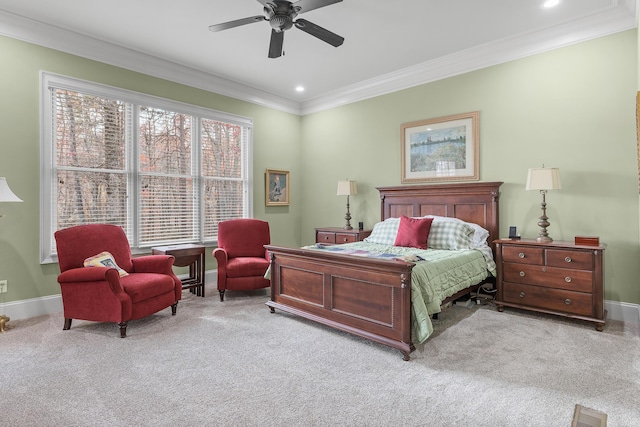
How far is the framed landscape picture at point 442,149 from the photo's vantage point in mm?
4469

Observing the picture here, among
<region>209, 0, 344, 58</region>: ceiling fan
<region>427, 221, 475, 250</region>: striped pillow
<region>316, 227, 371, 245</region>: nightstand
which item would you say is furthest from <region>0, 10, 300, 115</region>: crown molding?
<region>427, 221, 475, 250</region>: striped pillow

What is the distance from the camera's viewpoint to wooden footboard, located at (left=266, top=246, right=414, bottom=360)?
267 centimetres

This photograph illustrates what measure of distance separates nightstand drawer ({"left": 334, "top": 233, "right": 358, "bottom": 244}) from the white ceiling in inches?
90.3

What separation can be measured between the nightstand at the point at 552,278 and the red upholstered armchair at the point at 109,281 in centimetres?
355

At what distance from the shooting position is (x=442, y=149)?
4.72m

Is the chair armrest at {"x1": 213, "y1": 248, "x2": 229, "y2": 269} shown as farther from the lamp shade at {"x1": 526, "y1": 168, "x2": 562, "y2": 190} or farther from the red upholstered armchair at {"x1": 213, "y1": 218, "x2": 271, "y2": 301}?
the lamp shade at {"x1": 526, "y1": 168, "x2": 562, "y2": 190}

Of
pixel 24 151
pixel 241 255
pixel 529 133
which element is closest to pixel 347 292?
pixel 241 255

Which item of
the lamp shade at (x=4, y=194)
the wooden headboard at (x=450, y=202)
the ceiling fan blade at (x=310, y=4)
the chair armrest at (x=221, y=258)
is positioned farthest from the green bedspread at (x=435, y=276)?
the lamp shade at (x=4, y=194)

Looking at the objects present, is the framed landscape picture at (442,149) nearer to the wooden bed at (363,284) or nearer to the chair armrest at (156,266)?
the wooden bed at (363,284)

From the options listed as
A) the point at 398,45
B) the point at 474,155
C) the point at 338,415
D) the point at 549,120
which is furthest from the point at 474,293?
the point at 398,45

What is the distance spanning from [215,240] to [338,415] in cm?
385

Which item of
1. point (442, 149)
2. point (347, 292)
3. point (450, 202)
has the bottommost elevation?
point (347, 292)

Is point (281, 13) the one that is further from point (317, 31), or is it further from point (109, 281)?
point (109, 281)

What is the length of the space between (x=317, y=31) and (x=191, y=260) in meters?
3.06
